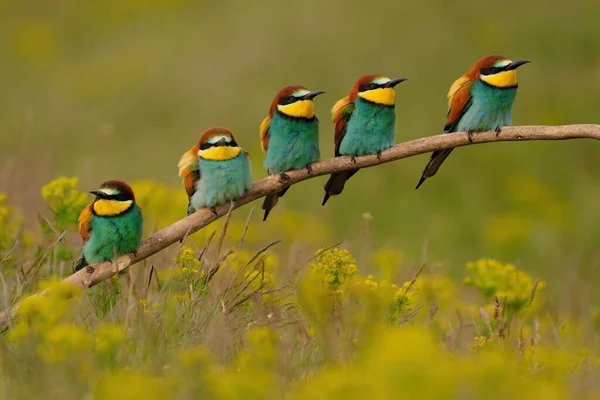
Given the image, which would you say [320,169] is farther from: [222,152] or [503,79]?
[503,79]

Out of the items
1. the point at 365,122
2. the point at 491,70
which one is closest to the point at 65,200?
the point at 365,122

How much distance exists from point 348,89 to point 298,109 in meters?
6.32

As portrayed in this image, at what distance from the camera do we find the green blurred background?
886cm

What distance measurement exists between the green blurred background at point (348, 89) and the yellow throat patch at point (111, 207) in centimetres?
359

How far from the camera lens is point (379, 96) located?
387 centimetres

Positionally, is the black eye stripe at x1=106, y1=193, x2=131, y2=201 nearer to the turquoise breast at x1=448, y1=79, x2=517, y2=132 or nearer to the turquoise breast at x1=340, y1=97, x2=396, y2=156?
the turquoise breast at x1=340, y1=97, x2=396, y2=156

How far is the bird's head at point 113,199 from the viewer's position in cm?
335

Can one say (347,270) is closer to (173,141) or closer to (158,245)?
(158,245)

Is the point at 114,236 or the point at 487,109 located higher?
the point at 487,109

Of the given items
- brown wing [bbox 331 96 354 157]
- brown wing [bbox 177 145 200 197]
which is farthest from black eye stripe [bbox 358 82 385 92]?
brown wing [bbox 177 145 200 197]

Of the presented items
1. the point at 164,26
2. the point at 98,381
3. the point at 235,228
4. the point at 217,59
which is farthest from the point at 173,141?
the point at 98,381

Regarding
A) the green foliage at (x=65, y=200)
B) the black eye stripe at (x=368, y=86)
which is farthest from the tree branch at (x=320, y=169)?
the green foliage at (x=65, y=200)

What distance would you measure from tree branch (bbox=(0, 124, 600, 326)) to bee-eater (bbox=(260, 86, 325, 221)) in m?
0.19

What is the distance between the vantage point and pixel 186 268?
3260 millimetres
